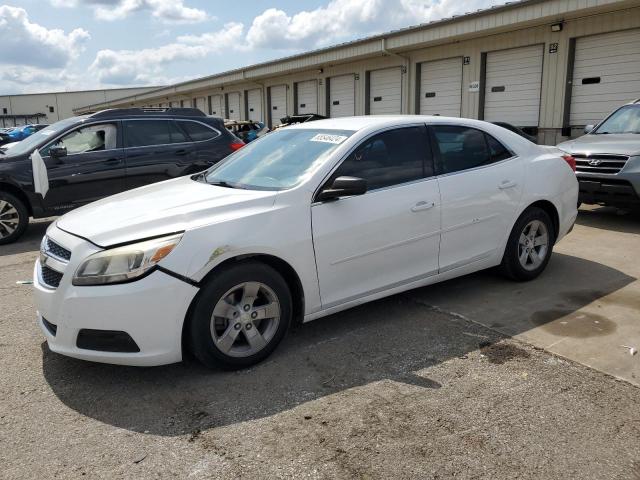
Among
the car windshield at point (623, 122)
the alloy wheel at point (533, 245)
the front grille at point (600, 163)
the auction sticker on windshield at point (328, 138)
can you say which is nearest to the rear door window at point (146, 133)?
the auction sticker on windshield at point (328, 138)

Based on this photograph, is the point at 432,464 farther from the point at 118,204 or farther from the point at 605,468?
the point at 118,204

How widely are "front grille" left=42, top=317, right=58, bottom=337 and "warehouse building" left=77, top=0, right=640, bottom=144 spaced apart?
11971 millimetres

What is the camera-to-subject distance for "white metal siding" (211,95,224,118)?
1265 inches

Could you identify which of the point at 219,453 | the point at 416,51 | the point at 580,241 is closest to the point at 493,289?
the point at 580,241

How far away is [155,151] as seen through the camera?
27.6 ft

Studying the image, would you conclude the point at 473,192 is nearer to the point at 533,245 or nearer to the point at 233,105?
the point at 533,245

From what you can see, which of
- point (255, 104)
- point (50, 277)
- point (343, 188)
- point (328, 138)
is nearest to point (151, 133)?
point (328, 138)

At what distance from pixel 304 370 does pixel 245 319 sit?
0.51m

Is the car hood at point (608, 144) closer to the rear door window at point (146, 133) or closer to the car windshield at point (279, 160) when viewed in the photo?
the car windshield at point (279, 160)

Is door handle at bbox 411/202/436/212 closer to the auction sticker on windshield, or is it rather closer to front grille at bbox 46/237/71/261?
the auction sticker on windshield

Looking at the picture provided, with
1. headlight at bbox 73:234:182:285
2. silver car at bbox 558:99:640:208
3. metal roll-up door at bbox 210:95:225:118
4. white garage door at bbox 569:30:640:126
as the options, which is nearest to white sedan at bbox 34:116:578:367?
headlight at bbox 73:234:182:285

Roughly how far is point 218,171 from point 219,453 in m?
2.56

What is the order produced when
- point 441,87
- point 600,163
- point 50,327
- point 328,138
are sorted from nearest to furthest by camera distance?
A: point 50,327 → point 328,138 → point 600,163 → point 441,87

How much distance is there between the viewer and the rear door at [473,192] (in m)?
4.48
